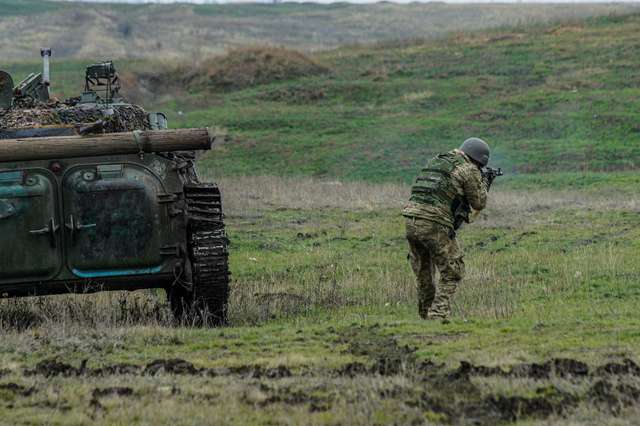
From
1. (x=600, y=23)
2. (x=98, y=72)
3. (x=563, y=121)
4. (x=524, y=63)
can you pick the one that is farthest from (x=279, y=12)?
(x=98, y=72)

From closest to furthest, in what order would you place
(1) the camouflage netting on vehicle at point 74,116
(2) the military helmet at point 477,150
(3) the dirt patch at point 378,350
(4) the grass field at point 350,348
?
(4) the grass field at point 350,348 < (3) the dirt patch at point 378,350 < (2) the military helmet at point 477,150 < (1) the camouflage netting on vehicle at point 74,116

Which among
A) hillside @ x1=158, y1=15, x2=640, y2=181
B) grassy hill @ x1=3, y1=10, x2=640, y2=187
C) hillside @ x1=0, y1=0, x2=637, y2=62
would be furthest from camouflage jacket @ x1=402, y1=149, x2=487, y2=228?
hillside @ x1=0, y1=0, x2=637, y2=62

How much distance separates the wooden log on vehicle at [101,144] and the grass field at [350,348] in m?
A: 1.63

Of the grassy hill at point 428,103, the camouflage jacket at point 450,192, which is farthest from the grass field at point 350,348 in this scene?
the grassy hill at point 428,103

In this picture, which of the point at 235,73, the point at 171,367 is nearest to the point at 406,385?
the point at 171,367

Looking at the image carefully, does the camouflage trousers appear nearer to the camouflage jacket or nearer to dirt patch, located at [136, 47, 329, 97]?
the camouflage jacket

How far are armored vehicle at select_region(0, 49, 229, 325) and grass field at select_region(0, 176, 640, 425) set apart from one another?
0.54m

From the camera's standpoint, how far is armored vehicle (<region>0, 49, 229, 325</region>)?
38.8 ft

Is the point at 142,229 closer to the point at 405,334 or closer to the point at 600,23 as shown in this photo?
the point at 405,334

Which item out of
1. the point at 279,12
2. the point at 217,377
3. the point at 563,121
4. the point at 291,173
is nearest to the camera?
the point at 217,377

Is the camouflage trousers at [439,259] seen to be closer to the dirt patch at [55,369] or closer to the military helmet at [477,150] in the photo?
the military helmet at [477,150]

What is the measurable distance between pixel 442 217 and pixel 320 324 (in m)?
1.58

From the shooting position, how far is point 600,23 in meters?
58.0

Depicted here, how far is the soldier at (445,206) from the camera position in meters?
12.3
